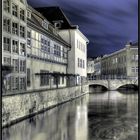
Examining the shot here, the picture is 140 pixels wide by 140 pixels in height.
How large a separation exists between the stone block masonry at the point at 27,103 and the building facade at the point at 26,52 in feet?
1.85

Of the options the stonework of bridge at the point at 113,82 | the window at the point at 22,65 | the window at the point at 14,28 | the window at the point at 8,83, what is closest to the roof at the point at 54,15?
the stonework of bridge at the point at 113,82

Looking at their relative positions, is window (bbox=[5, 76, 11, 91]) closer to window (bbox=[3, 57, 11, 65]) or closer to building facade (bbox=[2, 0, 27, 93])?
building facade (bbox=[2, 0, 27, 93])

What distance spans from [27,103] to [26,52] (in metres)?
3.35

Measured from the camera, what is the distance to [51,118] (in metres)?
14.4

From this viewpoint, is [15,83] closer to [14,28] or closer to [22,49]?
[22,49]

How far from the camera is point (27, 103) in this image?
14.0 metres

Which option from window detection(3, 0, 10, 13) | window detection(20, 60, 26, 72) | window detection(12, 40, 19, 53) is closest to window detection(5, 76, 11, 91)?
window detection(12, 40, 19, 53)

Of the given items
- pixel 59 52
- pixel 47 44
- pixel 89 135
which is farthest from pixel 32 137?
pixel 59 52

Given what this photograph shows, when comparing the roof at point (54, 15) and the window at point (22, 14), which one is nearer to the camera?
the window at point (22, 14)

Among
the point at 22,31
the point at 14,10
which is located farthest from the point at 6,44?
the point at 22,31

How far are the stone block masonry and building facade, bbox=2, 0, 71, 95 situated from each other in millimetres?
563

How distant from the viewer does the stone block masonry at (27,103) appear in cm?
1153

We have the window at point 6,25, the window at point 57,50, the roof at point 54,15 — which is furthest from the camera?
the roof at point 54,15

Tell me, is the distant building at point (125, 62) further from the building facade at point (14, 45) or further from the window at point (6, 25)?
the window at point (6, 25)
